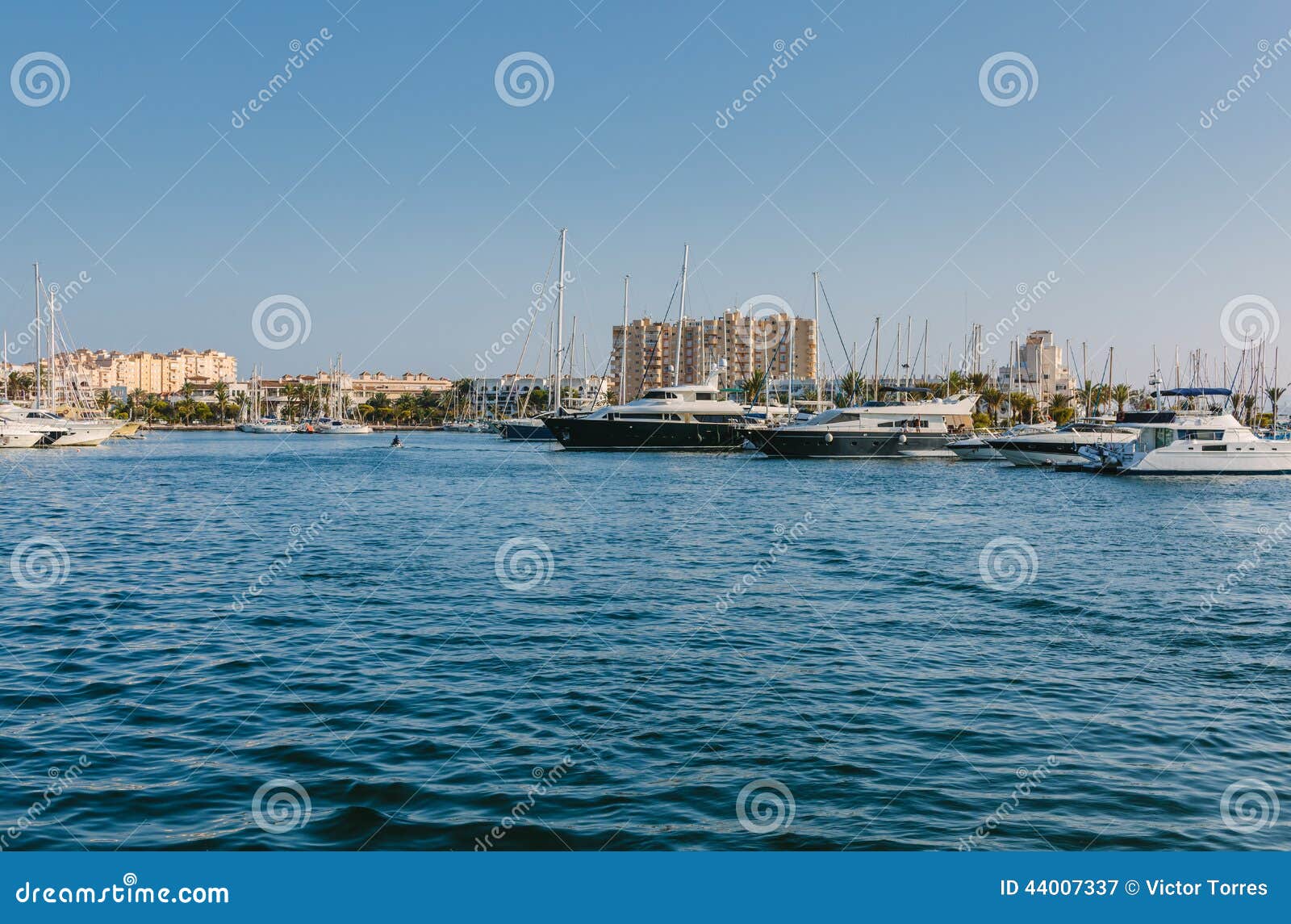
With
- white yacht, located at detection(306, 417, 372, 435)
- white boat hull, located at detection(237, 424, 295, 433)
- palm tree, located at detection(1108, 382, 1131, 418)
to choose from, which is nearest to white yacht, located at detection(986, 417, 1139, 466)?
palm tree, located at detection(1108, 382, 1131, 418)

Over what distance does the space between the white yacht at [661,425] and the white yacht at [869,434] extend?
4.91 m

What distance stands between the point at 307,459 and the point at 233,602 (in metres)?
60.1

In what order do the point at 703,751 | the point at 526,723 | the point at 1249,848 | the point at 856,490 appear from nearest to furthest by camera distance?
the point at 1249,848
the point at 703,751
the point at 526,723
the point at 856,490

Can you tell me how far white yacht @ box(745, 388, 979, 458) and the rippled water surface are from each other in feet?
129

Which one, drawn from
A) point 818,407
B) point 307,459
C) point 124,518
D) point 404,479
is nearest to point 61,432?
point 307,459

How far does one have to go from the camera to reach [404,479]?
169 feet

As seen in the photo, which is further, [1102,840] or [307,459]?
[307,459]

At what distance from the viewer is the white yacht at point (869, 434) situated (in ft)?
218

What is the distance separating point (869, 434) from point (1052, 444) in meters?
11.2

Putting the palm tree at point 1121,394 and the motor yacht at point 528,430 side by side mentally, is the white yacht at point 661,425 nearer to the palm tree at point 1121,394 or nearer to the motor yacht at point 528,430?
the motor yacht at point 528,430

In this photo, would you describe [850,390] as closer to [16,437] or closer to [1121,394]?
[1121,394]

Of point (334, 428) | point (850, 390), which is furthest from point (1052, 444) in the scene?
point (334, 428)

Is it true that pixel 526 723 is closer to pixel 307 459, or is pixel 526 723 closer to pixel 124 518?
pixel 124 518

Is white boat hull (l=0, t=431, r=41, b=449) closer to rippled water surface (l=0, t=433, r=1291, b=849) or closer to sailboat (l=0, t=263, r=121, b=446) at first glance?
sailboat (l=0, t=263, r=121, b=446)
